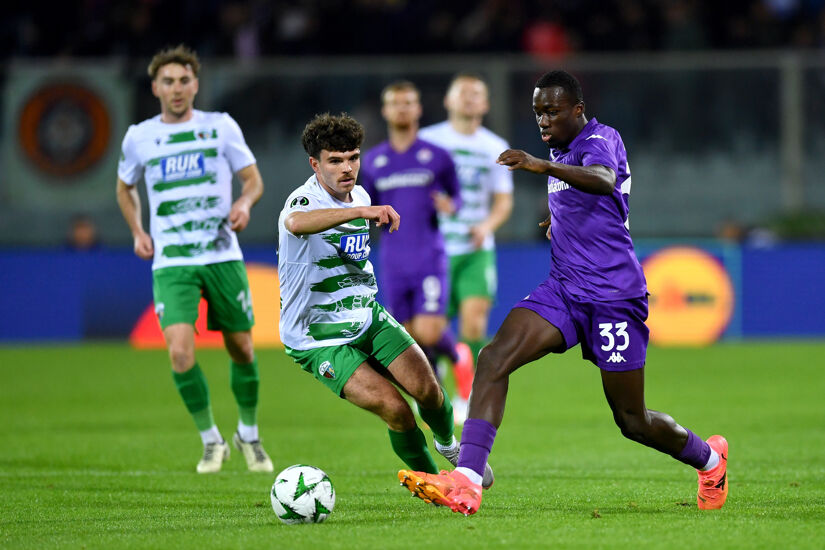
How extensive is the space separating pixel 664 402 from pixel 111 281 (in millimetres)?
8671

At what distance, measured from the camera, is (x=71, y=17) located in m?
19.6

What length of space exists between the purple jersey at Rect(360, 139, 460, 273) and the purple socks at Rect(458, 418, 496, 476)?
14.3 feet

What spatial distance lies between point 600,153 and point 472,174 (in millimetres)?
5415

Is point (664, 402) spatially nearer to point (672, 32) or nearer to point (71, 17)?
point (672, 32)

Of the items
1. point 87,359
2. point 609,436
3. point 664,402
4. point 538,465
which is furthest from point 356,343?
point 87,359

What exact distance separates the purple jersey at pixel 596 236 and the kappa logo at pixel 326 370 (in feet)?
3.98

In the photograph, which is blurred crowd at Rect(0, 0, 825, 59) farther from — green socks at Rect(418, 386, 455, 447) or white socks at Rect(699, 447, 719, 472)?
white socks at Rect(699, 447, 719, 472)

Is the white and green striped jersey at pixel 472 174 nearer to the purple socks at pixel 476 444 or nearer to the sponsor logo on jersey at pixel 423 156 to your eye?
the sponsor logo on jersey at pixel 423 156

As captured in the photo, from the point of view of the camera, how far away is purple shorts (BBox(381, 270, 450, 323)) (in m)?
10.3

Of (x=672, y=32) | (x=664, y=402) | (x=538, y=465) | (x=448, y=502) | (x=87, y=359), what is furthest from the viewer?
(x=672, y=32)

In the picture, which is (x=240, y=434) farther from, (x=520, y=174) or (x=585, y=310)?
(x=520, y=174)

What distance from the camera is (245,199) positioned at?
27.4ft

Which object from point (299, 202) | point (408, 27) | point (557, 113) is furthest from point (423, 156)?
point (408, 27)

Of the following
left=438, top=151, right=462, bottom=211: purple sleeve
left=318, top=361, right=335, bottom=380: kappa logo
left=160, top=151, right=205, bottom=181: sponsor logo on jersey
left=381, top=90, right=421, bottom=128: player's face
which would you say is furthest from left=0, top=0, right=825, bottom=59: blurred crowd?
left=318, top=361, right=335, bottom=380: kappa logo
